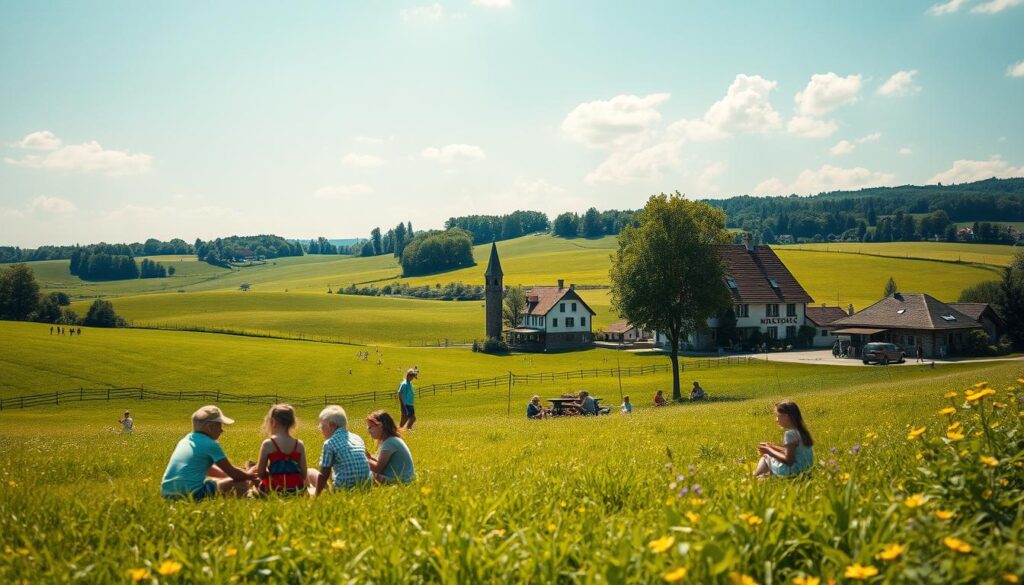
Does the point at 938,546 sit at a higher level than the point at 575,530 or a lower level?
higher

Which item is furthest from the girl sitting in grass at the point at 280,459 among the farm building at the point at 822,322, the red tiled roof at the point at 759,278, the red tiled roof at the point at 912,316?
the farm building at the point at 822,322

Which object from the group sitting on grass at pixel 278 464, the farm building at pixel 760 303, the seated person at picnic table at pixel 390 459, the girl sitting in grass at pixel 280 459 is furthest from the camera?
the farm building at pixel 760 303

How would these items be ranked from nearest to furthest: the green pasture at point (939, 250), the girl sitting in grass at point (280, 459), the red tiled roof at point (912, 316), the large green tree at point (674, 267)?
the girl sitting in grass at point (280, 459), the large green tree at point (674, 267), the red tiled roof at point (912, 316), the green pasture at point (939, 250)

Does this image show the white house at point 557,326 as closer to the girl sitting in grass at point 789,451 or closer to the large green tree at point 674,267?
the large green tree at point 674,267

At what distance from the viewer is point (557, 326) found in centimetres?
9950

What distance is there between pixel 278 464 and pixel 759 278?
277ft

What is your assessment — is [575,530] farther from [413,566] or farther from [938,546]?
[938,546]

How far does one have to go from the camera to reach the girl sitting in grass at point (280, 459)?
27.1 feet

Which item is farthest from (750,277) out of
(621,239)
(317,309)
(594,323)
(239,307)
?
(239,307)

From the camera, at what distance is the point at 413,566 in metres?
4.46

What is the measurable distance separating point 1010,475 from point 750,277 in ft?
277

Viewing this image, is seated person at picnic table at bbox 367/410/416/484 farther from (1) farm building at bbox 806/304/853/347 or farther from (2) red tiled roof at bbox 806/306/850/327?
(2) red tiled roof at bbox 806/306/850/327

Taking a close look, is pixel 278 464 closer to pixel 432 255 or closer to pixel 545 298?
pixel 545 298

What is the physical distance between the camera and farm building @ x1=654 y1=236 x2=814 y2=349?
8169 cm
